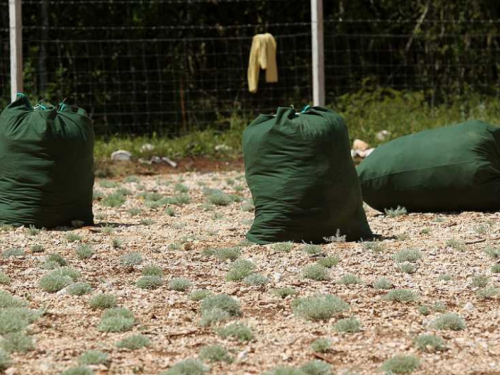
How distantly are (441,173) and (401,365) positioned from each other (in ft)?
13.6

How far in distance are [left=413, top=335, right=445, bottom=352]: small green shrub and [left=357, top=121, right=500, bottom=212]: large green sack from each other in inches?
148

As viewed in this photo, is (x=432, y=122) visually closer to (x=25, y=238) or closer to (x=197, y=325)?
(x=25, y=238)

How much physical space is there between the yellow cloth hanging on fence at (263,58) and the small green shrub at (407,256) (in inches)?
298

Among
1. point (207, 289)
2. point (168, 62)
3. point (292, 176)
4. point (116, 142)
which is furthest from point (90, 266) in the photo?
point (168, 62)

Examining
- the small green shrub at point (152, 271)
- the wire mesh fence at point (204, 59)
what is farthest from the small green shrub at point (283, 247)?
the wire mesh fence at point (204, 59)

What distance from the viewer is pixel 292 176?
22.6ft

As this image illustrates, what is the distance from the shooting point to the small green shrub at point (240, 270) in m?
5.91

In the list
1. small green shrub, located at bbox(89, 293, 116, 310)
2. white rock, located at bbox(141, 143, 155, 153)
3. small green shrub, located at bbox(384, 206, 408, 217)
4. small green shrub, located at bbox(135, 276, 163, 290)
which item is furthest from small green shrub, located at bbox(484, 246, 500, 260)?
white rock, located at bbox(141, 143, 155, 153)

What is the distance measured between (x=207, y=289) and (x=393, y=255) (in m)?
1.42

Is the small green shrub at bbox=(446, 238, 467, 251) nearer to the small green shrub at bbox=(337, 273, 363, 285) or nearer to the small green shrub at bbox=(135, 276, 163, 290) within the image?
the small green shrub at bbox=(337, 273, 363, 285)

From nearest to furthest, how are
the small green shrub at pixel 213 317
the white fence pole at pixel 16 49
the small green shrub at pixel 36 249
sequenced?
the small green shrub at pixel 213 317 → the small green shrub at pixel 36 249 → the white fence pole at pixel 16 49

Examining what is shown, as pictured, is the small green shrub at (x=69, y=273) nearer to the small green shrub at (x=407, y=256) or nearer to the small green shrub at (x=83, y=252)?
the small green shrub at (x=83, y=252)

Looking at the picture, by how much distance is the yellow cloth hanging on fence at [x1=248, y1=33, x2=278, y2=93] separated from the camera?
13742mm

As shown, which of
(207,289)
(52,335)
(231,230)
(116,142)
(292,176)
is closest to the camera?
(52,335)
